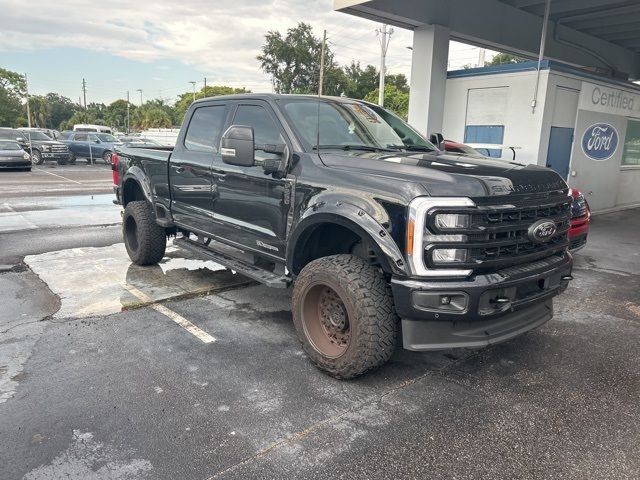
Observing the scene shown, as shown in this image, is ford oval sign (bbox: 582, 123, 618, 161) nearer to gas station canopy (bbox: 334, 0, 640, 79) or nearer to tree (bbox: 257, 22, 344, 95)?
gas station canopy (bbox: 334, 0, 640, 79)

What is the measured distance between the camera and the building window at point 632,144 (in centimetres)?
1216

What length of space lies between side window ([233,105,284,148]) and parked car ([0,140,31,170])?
1892 centimetres

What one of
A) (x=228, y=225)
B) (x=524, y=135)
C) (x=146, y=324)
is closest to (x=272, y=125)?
(x=228, y=225)

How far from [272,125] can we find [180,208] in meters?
1.81

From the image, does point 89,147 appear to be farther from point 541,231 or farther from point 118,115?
point 118,115

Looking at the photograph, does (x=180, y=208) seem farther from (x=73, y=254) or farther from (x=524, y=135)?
(x=524, y=135)

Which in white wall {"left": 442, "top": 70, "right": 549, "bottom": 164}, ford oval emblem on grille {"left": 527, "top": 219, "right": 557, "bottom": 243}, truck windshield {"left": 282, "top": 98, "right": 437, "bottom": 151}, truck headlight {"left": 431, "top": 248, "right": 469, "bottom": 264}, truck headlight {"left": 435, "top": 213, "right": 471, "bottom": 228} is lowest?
truck headlight {"left": 431, "top": 248, "right": 469, "bottom": 264}

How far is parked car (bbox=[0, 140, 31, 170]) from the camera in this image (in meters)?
19.6

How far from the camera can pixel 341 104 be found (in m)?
4.60

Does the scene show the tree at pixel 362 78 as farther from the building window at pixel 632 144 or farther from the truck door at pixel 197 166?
the truck door at pixel 197 166

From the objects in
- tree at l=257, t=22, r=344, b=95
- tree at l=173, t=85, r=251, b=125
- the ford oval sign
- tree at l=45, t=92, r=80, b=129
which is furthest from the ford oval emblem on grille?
tree at l=45, t=92, r=80, b=129

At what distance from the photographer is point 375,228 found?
324 cm

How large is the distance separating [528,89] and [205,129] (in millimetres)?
6806

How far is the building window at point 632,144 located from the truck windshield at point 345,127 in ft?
32.8
